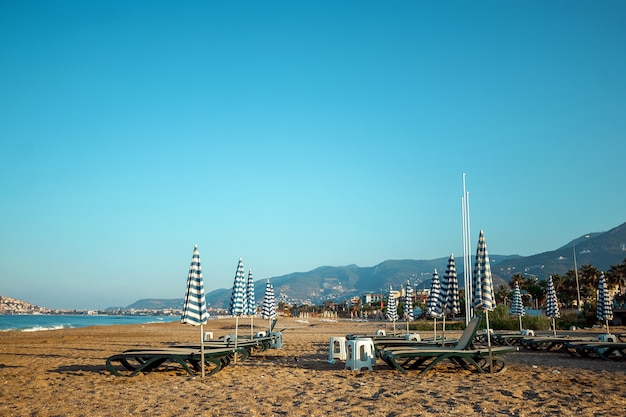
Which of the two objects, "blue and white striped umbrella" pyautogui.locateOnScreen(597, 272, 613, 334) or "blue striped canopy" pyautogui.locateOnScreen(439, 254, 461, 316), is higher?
"blue striped canopy" pyautogui.locateOnScreen(439, 254, 461, 316)

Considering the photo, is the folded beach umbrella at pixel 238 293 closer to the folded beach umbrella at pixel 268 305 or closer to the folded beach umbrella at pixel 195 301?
the folded beach umbrella at pixel 268 305

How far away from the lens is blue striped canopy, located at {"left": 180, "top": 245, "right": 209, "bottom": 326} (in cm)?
952

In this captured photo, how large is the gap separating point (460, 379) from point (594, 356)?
6831 mm

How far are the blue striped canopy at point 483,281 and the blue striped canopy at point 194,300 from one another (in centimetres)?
539

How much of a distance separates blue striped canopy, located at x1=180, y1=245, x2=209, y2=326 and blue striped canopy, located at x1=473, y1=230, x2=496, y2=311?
539 cm

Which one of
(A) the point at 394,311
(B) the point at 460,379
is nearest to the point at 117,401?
(B) the point at 460,379

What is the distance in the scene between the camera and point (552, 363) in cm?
1227

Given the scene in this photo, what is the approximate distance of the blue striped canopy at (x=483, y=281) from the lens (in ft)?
33.2

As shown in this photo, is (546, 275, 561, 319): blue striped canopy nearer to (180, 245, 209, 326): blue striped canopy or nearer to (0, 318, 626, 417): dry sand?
(0, 318, 626, 417): dry sand

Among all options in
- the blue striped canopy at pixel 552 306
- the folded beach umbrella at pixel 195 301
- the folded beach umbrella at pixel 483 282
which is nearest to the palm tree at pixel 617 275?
the blue striped canopy at pixel 552 306

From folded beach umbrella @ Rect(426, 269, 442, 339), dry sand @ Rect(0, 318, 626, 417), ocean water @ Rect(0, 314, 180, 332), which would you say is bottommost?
ocean water @ Rect(0, 314, 180, 332)

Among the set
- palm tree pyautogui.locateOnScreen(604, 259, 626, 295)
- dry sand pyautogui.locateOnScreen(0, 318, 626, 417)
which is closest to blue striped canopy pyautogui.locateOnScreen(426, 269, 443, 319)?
dry sand pyautogui.locateOnScreen(0, 318, 626, 417)

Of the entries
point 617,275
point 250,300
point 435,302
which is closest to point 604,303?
point 435,302

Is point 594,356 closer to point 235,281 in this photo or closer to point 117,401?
point 235,281
